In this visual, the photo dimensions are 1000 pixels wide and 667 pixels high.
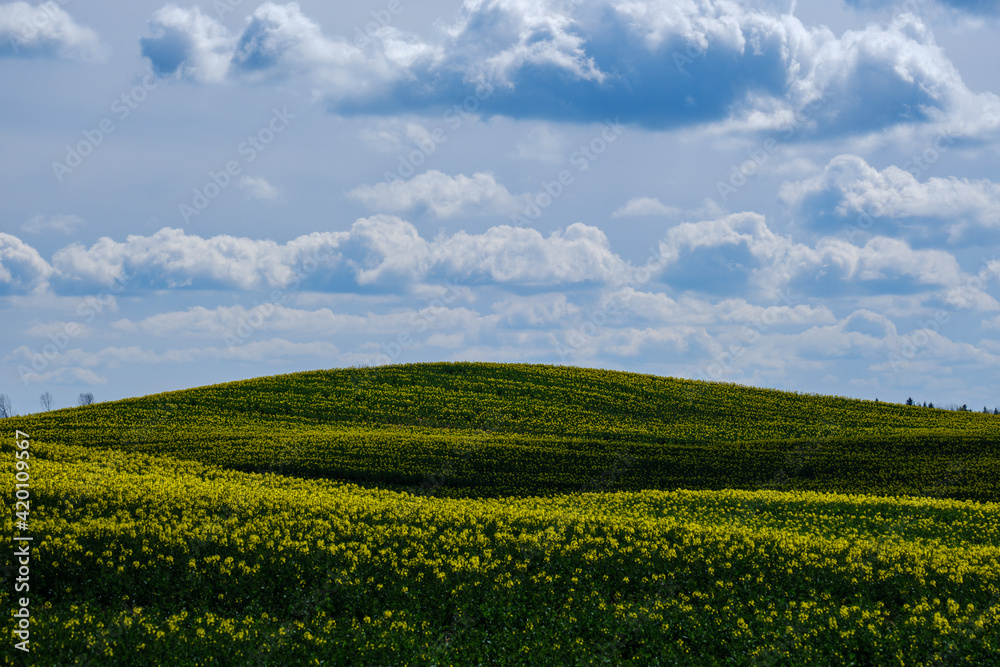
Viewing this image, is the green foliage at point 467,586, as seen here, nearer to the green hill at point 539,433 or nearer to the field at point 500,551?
the field at point 500,551

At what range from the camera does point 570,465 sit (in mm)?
36656

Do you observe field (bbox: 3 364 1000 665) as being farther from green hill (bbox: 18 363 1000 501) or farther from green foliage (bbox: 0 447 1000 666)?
green hill (bbox: 18 363 1000 501)

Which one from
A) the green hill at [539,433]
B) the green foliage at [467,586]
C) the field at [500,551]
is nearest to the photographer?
the green foliage at [467,586]

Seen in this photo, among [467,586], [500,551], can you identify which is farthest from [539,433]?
[467,586]

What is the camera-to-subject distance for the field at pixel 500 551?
43.2ft

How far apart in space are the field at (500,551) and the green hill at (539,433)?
289 mm

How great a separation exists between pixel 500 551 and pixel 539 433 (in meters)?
27.4

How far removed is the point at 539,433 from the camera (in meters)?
45.3

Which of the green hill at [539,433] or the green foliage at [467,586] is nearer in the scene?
the green foliage at [467,586]

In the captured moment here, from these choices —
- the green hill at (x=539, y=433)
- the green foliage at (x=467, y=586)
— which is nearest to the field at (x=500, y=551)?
the green foliage at (x=467, y=586)

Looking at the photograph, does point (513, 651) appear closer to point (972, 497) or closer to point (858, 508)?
point (858, 508)

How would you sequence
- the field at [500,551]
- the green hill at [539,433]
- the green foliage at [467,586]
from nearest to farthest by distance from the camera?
the green foliage at [467,586]
the field at [500,551]
the green hill at [539,433]

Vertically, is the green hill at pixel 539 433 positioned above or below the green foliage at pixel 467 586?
above

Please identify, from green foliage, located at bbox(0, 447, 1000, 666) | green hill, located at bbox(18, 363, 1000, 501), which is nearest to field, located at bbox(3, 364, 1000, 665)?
green foliage, located at bbox(0, 447, 1000, 666)
